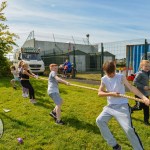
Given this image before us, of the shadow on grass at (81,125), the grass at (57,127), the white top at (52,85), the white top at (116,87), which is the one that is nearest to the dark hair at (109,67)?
the white top at (116,87)

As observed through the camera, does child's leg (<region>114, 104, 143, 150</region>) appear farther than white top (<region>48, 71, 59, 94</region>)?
No

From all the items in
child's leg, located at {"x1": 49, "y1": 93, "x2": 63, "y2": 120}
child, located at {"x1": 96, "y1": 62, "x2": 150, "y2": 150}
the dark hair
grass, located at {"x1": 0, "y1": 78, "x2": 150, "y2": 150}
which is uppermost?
the dark hair

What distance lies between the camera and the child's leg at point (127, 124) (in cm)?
502

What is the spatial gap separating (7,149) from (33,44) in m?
33.0

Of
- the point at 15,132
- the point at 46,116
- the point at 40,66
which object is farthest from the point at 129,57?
the point at 15,132

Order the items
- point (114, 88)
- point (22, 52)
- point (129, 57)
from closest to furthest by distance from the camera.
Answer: point (114, 88)
point (129, 57)
point (22, 52)

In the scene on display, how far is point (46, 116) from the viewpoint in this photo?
8484mm

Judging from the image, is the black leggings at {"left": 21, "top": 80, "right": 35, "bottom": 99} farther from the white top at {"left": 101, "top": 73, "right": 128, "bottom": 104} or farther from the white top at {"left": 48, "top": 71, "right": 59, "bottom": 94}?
the white top at {"left": 101, "top": 73, "right": 128, "bottom": 104}

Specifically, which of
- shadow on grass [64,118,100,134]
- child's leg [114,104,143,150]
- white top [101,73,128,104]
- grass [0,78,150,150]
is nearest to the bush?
grass [0,78,150,150]

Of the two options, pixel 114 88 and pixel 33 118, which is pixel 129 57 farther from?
pixel 114 88

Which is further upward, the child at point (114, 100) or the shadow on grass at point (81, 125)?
the child at point (114, 100)

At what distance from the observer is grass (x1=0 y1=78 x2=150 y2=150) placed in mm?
6316

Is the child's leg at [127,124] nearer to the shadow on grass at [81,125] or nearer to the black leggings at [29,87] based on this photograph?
the shadow on grass at [81,125]

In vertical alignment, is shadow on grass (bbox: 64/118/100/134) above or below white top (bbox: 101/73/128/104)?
below
